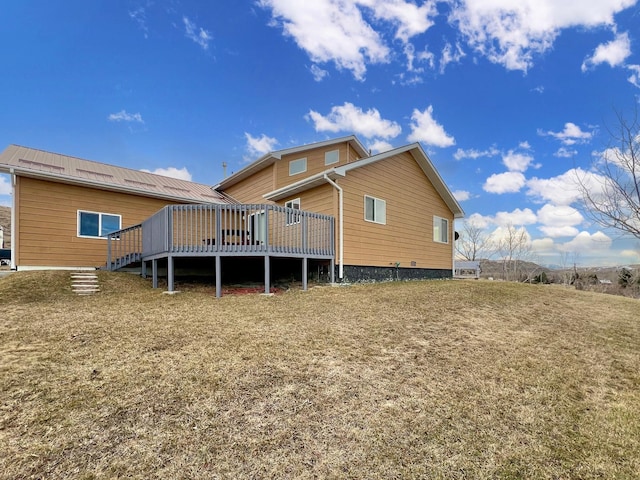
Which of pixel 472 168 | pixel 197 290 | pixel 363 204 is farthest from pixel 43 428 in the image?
pixel 472 168

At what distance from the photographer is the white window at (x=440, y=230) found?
52.0 feet

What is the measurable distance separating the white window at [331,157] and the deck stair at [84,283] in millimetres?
9903

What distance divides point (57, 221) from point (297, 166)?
8.97 metres

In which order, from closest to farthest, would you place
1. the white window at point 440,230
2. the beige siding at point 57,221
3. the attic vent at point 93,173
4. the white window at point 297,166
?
the beige siding at point 57,221 < the attic vent at point 93,173 < the white window at point 297,166 < the white window at point 440,230

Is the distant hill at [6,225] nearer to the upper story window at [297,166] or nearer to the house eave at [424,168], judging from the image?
the upper story window at [297,166]

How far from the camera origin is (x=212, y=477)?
2.38 metres

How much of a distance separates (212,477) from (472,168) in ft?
79.6

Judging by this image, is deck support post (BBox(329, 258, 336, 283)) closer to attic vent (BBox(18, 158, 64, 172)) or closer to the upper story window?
the upper story window

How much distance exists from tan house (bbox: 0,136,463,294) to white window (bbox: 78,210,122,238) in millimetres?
34

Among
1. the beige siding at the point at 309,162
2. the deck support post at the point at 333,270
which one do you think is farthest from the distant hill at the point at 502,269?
the deck support post at the point at 333,270

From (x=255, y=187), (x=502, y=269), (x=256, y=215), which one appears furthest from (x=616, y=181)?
(x=502, y=269)

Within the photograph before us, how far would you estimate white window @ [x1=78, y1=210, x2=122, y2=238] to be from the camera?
40.6ft

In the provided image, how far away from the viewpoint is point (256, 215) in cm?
1023

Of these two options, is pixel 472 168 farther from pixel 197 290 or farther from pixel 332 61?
pixel 197 290
